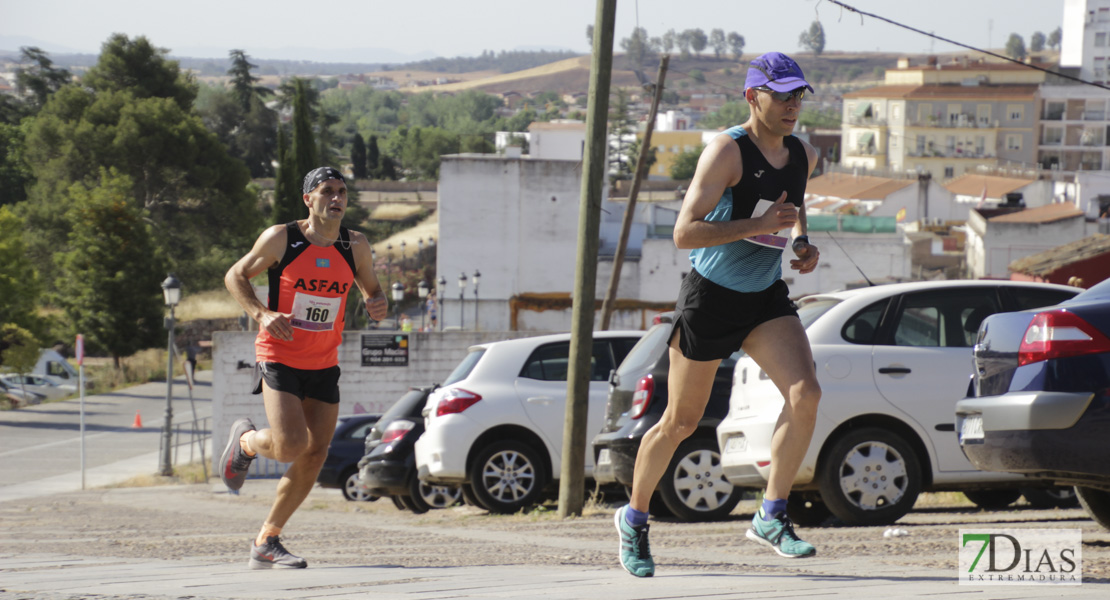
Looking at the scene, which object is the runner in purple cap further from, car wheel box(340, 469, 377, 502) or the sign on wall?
the sign on wall

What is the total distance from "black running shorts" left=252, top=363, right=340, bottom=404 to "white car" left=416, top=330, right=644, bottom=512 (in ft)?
18.2

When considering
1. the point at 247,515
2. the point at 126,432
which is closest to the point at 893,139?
the point at 126,432

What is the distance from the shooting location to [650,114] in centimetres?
2459

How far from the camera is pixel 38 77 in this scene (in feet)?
322

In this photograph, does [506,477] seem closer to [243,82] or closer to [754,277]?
[754,277]

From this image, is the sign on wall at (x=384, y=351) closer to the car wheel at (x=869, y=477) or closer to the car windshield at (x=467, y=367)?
the car windshield at (x=467, y=367)

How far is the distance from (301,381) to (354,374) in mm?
21445

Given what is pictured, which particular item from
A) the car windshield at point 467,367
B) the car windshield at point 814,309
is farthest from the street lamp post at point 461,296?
the car windshield at point 814,309

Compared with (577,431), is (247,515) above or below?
below

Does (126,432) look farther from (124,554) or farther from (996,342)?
(996,342)

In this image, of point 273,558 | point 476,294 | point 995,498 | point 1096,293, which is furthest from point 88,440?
point 1096,293

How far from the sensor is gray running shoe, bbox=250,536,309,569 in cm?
602

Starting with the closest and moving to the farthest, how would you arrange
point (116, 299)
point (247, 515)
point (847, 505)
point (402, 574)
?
1. point (402, 574)
2. point (847, 505)
3. point (247, 515)
4. point (116, 299)

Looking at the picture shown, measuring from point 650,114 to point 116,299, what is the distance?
117 feet
